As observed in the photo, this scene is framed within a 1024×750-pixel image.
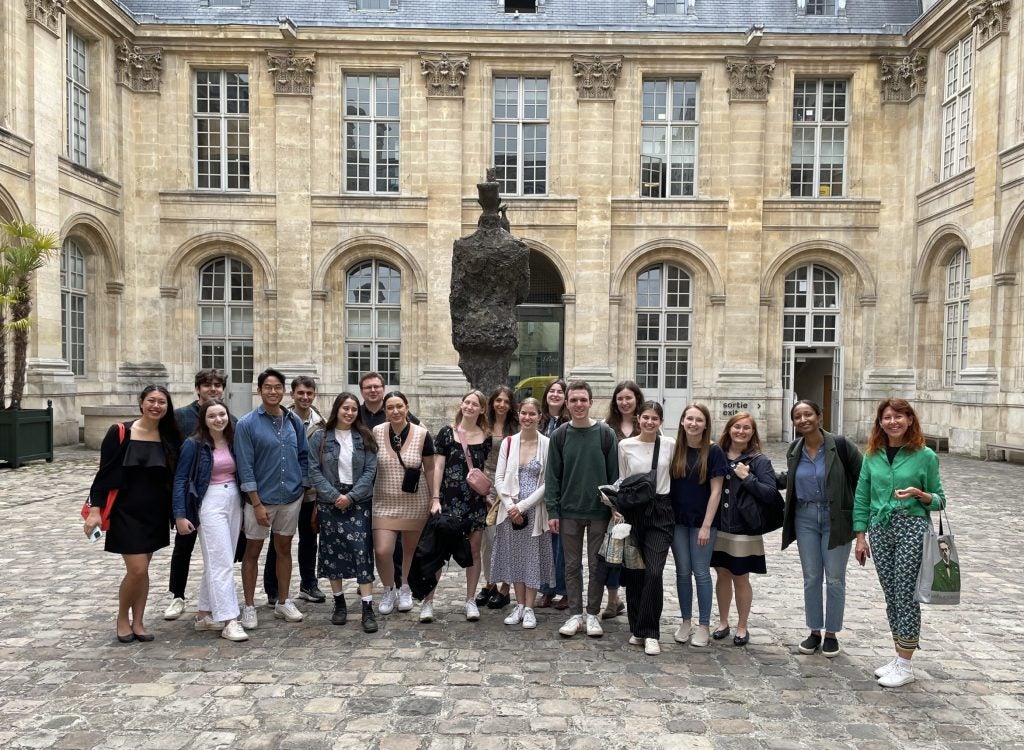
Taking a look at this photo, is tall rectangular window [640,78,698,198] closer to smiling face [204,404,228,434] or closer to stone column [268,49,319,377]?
stone column [268,49,319,377]

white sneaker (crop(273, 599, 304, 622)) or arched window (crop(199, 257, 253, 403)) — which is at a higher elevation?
arched window (crop(199, 257, 253, 403))

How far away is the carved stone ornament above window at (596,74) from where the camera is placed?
60.5ft

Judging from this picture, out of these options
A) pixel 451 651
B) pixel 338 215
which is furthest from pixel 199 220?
pixel 451 651

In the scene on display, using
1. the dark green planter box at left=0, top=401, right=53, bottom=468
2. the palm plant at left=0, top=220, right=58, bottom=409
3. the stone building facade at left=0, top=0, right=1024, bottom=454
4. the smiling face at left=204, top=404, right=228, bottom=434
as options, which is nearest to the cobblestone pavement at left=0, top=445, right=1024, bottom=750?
the smiling face at left=204, top=404, right=228, bottom=434

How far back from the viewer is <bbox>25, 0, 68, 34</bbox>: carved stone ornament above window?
1490 cm

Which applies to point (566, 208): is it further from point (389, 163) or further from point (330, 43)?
point (330, 43)

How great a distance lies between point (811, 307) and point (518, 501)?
16314 mm

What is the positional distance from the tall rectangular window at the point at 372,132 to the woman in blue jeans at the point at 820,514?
16.2 metres

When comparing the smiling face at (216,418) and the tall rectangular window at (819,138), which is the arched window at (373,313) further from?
the smiling face at (216,418)

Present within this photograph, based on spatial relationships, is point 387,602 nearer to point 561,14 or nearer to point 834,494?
point 834,494

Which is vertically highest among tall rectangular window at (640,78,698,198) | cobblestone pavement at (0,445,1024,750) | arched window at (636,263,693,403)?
tall rectangular window at (640,78,698,198)

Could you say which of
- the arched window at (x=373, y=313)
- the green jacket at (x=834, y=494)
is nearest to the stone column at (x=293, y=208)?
the arched window at (x=373, y=313)

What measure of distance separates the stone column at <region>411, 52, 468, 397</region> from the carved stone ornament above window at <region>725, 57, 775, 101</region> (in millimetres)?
6600

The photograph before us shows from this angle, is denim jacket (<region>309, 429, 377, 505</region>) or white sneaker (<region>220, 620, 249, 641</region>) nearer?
white sneaker (<region>220, 620, 249, 641</region>)
